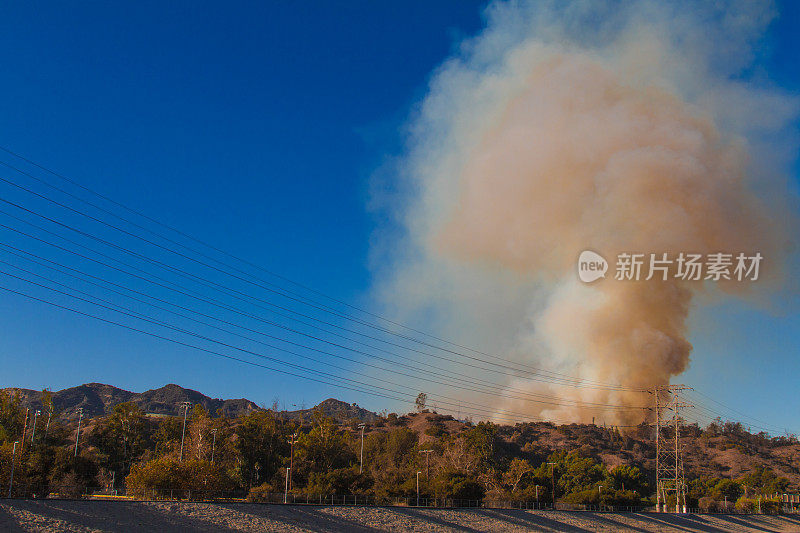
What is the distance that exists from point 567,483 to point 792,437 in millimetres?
132844

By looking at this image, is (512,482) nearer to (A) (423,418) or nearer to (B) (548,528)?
(B) (548,528)

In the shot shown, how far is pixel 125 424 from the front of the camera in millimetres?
82500

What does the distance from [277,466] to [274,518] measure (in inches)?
1545

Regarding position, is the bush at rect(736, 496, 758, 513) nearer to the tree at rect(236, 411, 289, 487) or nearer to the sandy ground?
the sandy ground

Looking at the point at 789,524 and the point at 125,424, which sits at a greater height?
the point at 125,424

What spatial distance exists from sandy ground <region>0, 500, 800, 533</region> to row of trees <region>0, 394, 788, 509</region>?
6.01 metres

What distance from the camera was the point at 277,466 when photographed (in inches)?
3110

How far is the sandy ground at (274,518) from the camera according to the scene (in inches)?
1299

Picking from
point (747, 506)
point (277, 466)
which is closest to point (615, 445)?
point (747, 506)

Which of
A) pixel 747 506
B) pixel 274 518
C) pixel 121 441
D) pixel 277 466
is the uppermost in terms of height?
pixel 121 441

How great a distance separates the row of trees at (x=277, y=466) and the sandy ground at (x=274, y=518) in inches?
237

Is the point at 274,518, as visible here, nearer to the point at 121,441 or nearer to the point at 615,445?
the point at 121,441

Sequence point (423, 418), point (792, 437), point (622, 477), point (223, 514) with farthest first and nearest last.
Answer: point (792, 437)
point (423, 418)
point (622, 477)
point (223, 514)

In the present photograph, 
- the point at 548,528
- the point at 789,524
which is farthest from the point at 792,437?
the point at 548,528
